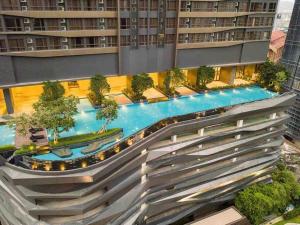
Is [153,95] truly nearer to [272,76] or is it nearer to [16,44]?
[16,44]

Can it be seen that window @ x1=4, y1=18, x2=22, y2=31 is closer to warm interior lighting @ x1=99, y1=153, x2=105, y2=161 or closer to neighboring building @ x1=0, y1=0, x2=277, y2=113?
neighboring building @ x1=0, y1=0, x2=277, y2=113

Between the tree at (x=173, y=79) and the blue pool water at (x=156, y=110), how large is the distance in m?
3.76

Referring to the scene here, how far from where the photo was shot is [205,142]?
44719 mm

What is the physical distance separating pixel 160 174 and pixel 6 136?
78.3 feet

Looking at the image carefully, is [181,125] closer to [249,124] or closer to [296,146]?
[249,124]

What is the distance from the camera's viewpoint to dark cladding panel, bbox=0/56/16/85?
139 ft

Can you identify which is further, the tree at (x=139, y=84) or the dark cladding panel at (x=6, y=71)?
the tree at (x=139, y=84)

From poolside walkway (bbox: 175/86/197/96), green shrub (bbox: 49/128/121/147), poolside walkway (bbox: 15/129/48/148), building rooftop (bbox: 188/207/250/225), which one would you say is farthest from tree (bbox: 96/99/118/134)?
building rooftop (bbox: 188/207/250/225)

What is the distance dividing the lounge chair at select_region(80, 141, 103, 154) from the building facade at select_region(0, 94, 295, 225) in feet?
8.87

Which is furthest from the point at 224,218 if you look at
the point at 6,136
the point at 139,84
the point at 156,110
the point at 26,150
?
the point at 6,136

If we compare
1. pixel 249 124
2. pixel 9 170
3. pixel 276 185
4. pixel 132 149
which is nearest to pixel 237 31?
pixel 249 124

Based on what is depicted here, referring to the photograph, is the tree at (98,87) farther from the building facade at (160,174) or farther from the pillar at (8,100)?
the building facade at (160,174)

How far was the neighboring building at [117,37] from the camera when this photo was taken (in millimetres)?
43094

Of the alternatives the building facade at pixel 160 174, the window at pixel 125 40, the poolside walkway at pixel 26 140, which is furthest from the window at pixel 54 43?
the building facade at pixel 160 174
